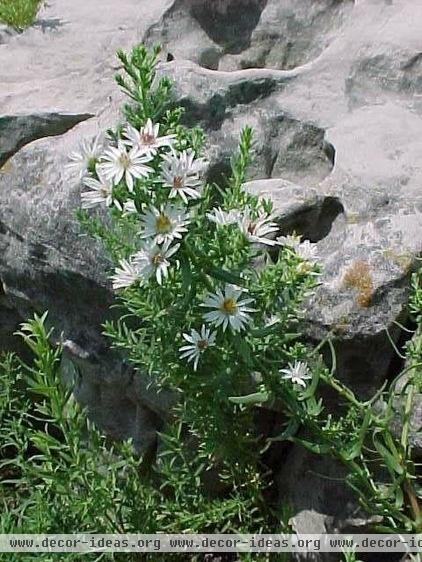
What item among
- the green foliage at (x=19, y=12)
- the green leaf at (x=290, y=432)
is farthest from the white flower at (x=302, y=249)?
the green foliage at (x=19, y=12)

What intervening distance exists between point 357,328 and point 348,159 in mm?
477

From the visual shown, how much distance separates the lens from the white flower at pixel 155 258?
1878 mm

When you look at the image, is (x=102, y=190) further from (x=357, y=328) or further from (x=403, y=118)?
(x=403, y=118)

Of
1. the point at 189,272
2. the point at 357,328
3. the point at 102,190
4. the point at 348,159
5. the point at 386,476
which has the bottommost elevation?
the point at 386,476

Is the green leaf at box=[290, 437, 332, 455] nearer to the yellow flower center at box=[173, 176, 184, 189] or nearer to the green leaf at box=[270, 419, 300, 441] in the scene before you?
the green leaf at box=[270, 419, 300, 441]

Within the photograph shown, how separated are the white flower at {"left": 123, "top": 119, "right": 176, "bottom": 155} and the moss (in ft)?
2.13

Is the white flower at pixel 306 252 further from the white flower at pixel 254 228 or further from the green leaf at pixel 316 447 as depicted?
the green leaf at pixel 316 447

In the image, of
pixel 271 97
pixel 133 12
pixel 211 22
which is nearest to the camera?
pixel 271 97

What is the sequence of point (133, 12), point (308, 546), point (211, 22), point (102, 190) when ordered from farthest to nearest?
1. point (133, 12)
2. point (211, 22)
3. point (308, 546)
4. point (102, 190)

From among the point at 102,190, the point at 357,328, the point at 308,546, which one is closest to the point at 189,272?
the point at 102,190

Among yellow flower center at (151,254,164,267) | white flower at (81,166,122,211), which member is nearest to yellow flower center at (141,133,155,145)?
white flower at (81,166,122,211)

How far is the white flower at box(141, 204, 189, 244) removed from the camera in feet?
6.10

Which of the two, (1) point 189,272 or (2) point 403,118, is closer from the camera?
(1) point 189,272

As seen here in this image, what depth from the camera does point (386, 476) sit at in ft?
7.85
